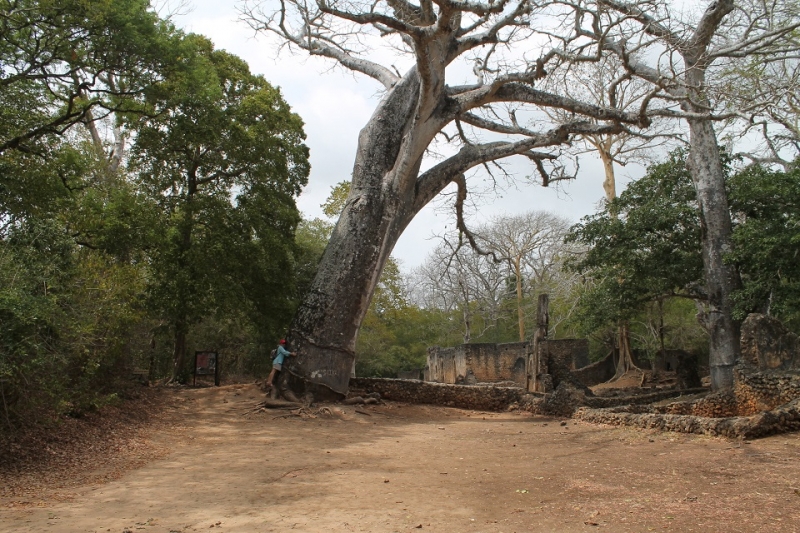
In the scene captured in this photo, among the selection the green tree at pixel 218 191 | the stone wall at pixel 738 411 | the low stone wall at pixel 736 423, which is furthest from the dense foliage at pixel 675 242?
the green tree at pixel 218 191

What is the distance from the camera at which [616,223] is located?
14.3 m

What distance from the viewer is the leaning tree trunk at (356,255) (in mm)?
11328

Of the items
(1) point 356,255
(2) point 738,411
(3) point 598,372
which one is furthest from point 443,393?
(3) point 598,372

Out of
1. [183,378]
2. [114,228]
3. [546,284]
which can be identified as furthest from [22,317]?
[546,284]

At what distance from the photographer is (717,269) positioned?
13602mm

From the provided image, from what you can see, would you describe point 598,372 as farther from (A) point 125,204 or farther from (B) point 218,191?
(A) point 125,204

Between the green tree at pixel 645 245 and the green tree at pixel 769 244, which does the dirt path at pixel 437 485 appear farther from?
the green tree at pixel 645 245

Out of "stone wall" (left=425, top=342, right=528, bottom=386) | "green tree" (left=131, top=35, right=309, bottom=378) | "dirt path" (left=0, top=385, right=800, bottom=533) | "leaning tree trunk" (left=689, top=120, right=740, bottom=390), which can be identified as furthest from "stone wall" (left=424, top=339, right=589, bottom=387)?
"dirt path" (left=0, top=385, right=800, bottom=533)

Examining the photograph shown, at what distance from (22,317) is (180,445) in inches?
119

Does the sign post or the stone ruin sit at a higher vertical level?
the sign post

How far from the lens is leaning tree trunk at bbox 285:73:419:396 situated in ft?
37.2

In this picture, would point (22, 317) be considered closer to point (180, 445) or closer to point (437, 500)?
point (180, 445)

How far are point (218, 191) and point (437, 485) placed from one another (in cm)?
1022

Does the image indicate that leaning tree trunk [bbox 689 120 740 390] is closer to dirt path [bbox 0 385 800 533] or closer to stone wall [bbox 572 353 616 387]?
dirt path [bbox 0 385 800 533]
